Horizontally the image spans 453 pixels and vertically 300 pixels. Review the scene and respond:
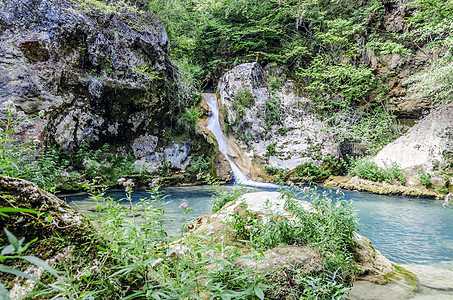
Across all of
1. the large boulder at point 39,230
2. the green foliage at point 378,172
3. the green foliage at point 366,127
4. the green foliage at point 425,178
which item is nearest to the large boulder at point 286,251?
the large boulder at point 39,230

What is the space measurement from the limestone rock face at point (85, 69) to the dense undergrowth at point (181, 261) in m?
7.21

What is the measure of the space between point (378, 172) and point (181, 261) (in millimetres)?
11956

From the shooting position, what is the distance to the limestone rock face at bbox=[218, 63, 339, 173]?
12797 millimetres

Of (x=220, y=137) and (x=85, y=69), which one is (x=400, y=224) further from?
(x=85, y=69)

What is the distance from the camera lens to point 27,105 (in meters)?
6.50

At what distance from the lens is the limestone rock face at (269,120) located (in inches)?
504

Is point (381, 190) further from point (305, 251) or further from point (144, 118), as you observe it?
point (144, 118)

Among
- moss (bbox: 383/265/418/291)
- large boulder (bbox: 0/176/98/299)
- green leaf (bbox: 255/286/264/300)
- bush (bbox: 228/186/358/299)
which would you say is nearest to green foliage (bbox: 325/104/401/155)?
moss (bbox: 383/265/418/291)

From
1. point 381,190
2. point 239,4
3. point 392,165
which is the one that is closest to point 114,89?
point 239,4

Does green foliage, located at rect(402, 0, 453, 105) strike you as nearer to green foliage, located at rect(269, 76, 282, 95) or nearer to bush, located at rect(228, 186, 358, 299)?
green foliage, located at rect(269, 76, 282, 95)

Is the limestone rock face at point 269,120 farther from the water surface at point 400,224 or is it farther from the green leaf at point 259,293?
the green leaf at point 259,293

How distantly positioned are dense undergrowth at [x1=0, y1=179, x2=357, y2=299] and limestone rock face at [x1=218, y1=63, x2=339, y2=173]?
10.1m

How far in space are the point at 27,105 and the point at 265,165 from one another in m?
10.7

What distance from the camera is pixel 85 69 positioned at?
25.8 feet
